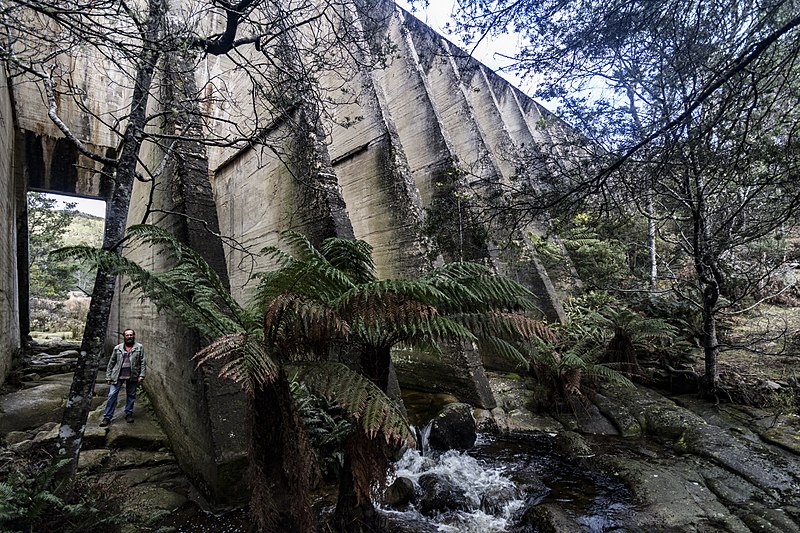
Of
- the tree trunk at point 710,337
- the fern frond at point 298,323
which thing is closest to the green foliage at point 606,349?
the tree trunk at point 710,337

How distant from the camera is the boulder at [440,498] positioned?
3.41 meters

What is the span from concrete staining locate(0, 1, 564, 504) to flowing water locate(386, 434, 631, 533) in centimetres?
125

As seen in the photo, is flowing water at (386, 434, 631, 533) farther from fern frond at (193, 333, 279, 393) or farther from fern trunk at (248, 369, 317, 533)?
fern frond at (193, 333, 279, 393)

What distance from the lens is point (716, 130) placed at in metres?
3.88

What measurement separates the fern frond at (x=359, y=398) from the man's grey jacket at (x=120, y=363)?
4357mm

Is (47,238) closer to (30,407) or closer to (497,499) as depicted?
(30,407)

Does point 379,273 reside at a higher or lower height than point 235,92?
lower


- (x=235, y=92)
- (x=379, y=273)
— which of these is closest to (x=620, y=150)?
(x=379, y=273)

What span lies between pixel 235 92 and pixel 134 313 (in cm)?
466

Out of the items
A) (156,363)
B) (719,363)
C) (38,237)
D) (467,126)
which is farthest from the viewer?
(38,237)

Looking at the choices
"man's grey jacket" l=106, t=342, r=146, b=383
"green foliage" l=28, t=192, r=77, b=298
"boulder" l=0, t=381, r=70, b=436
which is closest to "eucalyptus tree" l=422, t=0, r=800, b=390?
"man's grey jacket" l=106, t=342, r=146, b=383

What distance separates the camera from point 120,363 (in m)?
5.19

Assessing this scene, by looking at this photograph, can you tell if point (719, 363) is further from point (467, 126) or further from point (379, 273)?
point (467, 126)

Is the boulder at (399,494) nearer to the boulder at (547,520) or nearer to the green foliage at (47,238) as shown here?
the boulder at (547,520)
